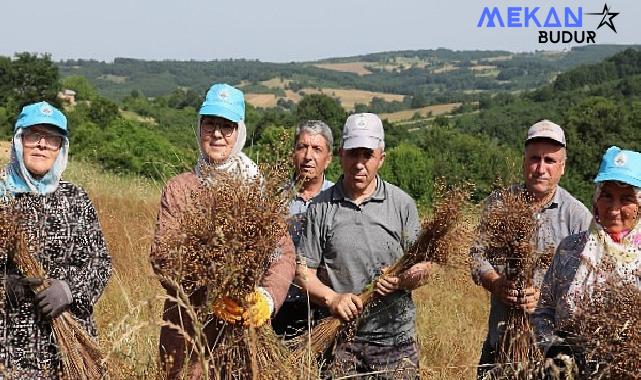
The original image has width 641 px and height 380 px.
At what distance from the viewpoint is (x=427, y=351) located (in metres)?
4.86

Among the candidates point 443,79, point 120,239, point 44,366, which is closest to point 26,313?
point 44,366

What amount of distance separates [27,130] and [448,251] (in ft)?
5.45

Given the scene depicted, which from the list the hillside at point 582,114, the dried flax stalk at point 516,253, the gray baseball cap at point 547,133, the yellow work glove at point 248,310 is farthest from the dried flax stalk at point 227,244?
the hillside at point 582,114

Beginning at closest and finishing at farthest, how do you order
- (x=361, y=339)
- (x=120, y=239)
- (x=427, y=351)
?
(x=361, y=339)
(x=427, y=351)
(x=120, y=239)

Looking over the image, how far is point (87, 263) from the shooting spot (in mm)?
2676

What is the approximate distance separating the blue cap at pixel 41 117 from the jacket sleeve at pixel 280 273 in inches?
36.2

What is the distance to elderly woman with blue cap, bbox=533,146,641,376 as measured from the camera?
2404mm

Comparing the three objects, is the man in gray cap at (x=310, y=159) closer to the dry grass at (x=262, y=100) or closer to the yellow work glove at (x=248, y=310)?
the yellow work glove at (x=248, y=310)

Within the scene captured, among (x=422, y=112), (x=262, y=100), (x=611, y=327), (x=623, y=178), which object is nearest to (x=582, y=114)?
(x=623, y=178)

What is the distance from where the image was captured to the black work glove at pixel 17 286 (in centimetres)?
246

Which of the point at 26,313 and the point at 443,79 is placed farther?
the point at 443,79

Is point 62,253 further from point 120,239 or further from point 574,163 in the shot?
point 574,163

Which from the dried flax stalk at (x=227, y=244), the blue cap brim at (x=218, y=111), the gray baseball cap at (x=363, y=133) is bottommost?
the dried flax stalk at (x=227, y=244)

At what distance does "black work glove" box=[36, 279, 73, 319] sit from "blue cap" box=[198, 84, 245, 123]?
804mm
